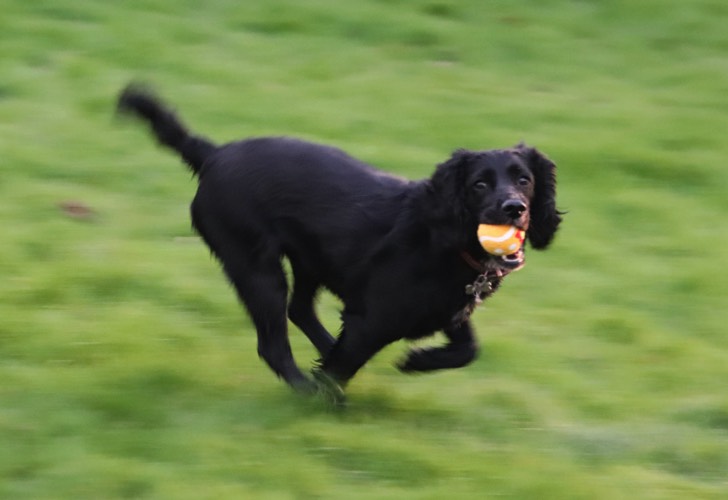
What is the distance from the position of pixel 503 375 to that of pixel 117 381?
188cm

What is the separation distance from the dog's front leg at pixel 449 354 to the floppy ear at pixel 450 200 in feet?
1.68

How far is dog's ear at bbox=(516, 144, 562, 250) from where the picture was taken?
5.38 metres

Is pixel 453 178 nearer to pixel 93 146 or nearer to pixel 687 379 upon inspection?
pixel 687 379

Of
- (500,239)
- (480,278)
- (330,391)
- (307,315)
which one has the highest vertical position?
(500,239)

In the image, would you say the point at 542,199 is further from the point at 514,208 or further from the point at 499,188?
the point at 514,208

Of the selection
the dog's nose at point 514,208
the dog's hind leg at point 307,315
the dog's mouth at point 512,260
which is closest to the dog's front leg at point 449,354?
the dog's mouth at point 512,260

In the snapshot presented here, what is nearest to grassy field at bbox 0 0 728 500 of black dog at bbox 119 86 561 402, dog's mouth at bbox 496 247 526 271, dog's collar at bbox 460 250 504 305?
black dog at bbox 119 86 561 402

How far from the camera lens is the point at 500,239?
4.89 m

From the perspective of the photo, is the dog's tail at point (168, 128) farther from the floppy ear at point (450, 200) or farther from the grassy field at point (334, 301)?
the floppy ear at point (450, 200)

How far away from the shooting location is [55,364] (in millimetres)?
5621

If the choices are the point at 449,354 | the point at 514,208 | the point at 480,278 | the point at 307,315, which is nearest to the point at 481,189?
the point at 514,208

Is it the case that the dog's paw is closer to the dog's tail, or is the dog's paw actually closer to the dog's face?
the dog's face

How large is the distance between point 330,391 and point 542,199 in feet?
4.29

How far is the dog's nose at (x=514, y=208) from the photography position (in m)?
4.88
